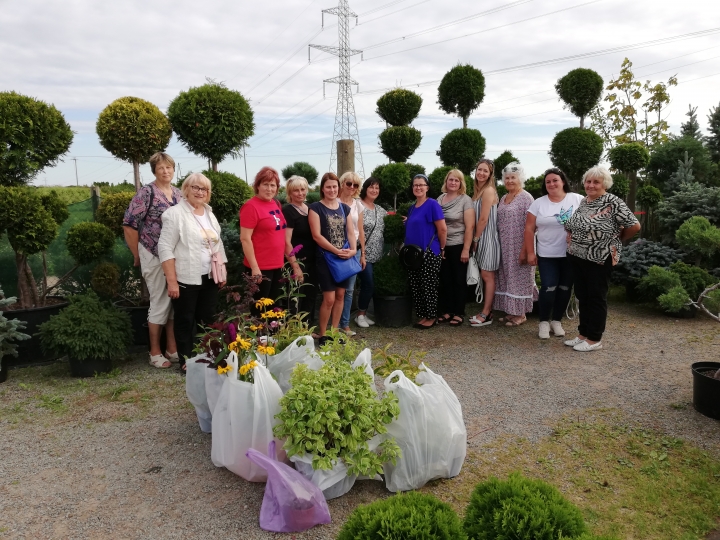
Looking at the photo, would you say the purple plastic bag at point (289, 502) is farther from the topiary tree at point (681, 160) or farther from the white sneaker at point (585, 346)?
the topiary tree at point (681, 160)

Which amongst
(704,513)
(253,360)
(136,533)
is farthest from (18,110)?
(704,513)

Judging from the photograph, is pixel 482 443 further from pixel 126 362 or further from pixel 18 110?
pixel 18 110

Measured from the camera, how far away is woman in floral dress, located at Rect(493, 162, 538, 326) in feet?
19.4

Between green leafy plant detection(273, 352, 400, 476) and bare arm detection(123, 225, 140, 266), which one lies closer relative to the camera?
green leafy plant detection(273, 352, 400, 476)

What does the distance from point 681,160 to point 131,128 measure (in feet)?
29.9

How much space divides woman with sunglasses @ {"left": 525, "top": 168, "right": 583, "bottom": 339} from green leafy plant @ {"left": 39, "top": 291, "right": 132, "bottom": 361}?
4.27 meters

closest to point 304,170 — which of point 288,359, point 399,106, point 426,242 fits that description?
point 399,106

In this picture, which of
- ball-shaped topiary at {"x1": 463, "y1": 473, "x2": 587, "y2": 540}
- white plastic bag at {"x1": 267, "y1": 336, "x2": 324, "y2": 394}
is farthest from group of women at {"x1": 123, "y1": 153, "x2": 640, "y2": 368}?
ball-shaped topiary at {"x1": 463, "y1": 473, "x2": 587, "y2": 540}

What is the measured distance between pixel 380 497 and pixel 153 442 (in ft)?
5.51

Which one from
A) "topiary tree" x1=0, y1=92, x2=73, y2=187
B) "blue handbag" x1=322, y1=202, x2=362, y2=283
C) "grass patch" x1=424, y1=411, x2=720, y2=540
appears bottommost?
"grass patch" x1=424, y1=411, x2=720, y2=540

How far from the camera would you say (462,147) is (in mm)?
7680

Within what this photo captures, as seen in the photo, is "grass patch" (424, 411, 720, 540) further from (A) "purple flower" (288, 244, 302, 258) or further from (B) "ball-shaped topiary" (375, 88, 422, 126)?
(B) "ball-shaped topiary" (375, 88, 422, 126)

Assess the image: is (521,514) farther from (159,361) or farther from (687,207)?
(687,207)

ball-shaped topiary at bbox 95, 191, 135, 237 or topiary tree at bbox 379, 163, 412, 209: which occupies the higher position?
topiary tree at bbox 379, 163, 412, 209
